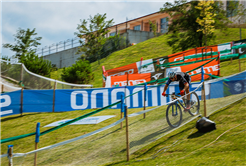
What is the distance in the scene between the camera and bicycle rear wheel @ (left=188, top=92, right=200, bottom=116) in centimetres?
743

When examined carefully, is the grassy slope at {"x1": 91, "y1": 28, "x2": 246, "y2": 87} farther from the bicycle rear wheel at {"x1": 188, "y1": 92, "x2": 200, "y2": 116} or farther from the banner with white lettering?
the bicycle rear wheel at {"x1": 188, "y1": 92, "x2": 200, "y2": 116}

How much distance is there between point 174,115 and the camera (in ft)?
22.5

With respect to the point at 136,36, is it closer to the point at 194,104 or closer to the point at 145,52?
the point at 145,52

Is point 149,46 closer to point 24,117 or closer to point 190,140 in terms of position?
point 24,117

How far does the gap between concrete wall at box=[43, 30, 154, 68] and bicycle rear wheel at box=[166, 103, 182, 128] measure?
1420 inches

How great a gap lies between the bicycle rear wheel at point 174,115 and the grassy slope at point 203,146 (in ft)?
1.55

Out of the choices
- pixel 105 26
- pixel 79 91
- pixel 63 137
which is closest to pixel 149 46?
pixel 105 26

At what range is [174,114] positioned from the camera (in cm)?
687

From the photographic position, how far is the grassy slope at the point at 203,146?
4820mm

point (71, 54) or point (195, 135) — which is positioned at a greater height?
point (71, 54)

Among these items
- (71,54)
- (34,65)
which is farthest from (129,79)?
(71,54)

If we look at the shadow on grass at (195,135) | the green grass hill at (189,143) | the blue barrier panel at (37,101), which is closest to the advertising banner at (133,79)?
the blue barrier panel at (37,101)

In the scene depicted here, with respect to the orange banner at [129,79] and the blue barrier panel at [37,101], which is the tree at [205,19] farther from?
the blue barrier panel at [37,101]

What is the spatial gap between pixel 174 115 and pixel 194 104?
1.11 metres
